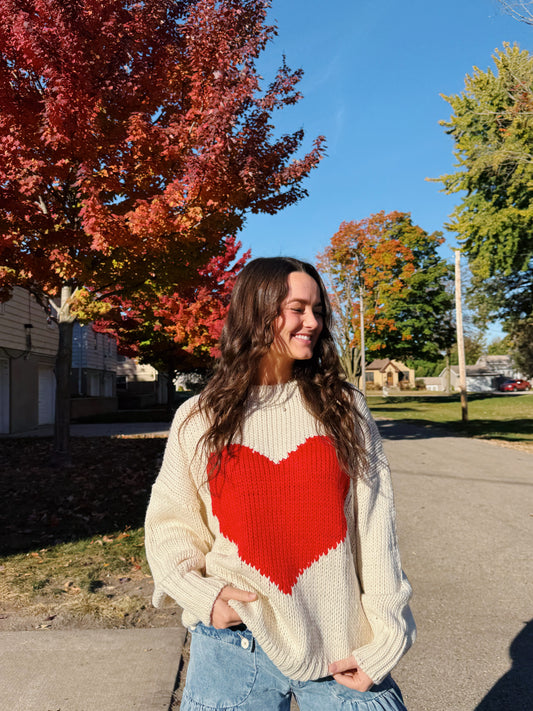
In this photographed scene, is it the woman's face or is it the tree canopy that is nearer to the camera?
the woman's face

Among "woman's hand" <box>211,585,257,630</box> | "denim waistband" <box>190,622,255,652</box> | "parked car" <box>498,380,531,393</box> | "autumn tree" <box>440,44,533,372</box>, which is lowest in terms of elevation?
"denim waistband" <box>190,622,255,652</box>

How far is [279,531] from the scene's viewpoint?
165cm

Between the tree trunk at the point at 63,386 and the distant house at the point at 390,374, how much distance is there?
80.0 m

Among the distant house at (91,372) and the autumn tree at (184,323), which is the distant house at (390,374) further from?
the autumn tree at (184,323)

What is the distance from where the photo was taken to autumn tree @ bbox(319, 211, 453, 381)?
38625 mm

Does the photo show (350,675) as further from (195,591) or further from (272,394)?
(272,394)

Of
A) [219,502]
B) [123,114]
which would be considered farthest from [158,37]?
[219,502]

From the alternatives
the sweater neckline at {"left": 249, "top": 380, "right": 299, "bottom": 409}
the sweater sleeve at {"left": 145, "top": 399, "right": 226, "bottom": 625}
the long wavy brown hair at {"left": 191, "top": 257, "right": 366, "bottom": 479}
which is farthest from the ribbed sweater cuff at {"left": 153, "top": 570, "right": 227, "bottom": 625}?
the sweater neckline at {"left": 249, "top": 380, "right": 299, "bottom": 409}

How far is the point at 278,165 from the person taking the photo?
9.95 m

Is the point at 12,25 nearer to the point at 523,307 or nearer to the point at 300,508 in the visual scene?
the point at 300,508

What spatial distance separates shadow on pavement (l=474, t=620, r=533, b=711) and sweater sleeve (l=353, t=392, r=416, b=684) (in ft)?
6.93

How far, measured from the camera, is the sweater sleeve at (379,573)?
1.56 m

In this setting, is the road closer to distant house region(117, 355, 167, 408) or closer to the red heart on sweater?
the red heart on sweater

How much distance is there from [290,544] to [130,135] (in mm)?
8178
